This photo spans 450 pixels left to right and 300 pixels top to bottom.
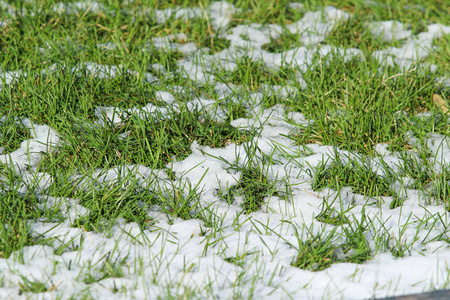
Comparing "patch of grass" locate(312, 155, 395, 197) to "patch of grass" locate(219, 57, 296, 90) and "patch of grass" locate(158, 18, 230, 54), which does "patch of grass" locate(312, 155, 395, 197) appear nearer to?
"patch of grass" locate(219, 57, 296, 90)

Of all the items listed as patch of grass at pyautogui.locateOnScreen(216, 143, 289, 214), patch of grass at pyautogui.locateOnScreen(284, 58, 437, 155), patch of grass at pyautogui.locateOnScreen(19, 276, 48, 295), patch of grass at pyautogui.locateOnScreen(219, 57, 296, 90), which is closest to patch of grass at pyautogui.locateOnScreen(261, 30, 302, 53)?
patch of grass at pyautogui.locateOnScreen(219, 57, 296, 90)

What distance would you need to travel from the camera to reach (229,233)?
1986 millimetres

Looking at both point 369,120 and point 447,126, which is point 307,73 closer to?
point 369,120

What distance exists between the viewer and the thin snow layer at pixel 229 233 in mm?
1708

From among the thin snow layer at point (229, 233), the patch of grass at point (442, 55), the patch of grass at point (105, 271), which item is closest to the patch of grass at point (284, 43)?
the thin snow layer at point (229, 233)

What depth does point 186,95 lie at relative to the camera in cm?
266

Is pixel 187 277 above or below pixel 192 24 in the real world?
below

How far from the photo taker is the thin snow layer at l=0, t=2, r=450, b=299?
1.71 m

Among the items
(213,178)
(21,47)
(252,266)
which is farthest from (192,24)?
(252,266)

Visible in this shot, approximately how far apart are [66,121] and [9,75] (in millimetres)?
628

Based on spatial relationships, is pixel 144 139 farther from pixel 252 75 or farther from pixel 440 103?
pixel 440 103

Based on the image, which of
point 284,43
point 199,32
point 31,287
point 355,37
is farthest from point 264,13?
point 31,287

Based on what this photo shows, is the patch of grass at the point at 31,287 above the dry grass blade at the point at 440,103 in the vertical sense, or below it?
below

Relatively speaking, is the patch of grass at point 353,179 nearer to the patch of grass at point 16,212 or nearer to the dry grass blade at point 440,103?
the dry grass blade at point 440,103
